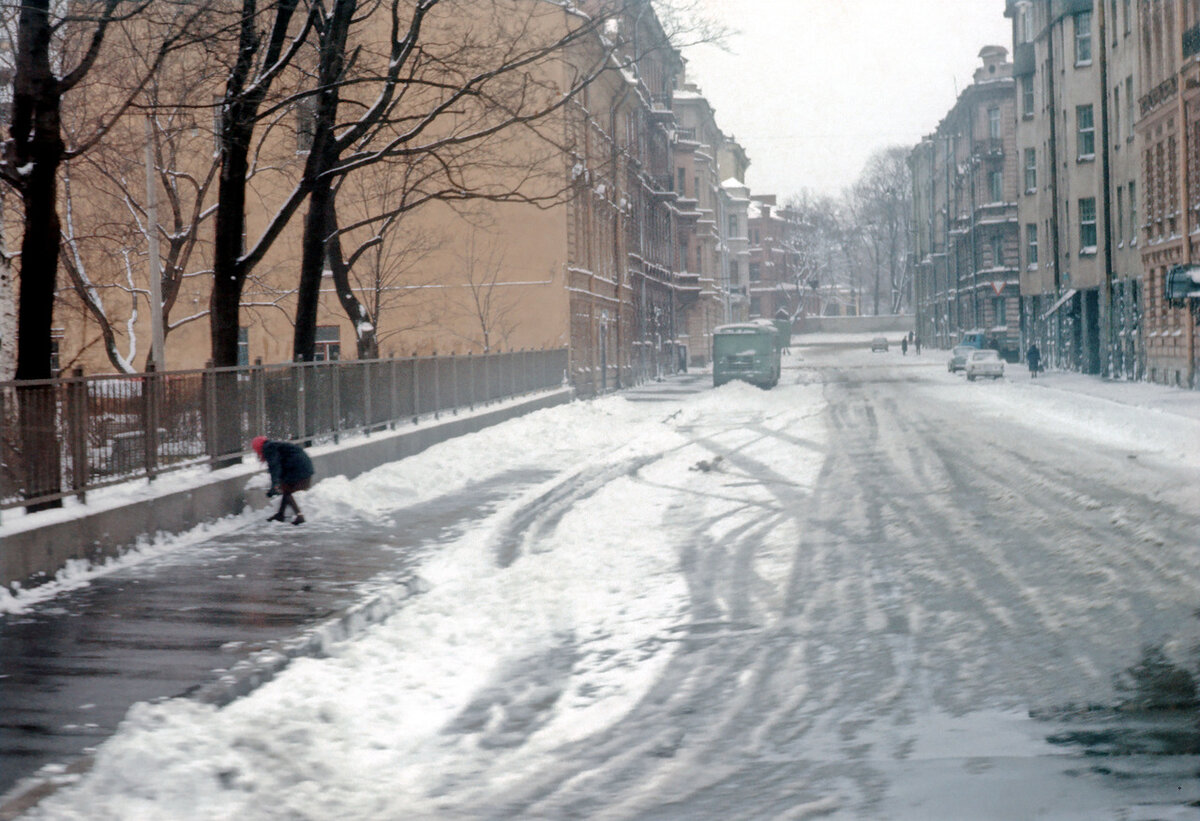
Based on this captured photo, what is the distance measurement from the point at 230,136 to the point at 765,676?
38.5 ft

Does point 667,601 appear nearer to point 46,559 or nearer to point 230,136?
point 46,559

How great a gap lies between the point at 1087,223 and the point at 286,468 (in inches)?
2015

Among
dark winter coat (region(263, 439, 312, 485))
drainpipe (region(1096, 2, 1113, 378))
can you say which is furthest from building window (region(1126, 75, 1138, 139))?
dark winter coat (region(263, 439, 312, 485))

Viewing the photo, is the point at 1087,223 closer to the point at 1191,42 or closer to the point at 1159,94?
the point at 1159,94

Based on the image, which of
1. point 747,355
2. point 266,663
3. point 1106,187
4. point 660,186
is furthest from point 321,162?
point 660,186

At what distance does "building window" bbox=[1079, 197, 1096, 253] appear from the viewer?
196 feet

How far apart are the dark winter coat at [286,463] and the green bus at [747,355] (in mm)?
41683

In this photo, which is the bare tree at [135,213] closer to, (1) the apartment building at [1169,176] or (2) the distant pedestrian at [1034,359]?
(1) the apartment building at [1169,176]

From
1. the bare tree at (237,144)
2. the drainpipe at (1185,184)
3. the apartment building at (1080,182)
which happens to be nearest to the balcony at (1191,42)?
the drainpipe at (1185,184)

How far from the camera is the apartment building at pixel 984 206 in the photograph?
8731cm

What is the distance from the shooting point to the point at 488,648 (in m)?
8.81

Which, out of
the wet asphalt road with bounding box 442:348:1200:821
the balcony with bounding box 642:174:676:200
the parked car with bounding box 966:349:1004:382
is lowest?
the wet asphalt road with bounding box 442:348:1200:821

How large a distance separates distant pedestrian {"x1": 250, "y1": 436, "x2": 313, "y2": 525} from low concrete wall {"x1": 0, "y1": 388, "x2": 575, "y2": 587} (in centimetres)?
63

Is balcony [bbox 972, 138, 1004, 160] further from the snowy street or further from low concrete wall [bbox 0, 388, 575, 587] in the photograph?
the snowy street
